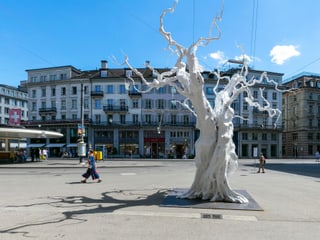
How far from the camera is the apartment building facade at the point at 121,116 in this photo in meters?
48.6

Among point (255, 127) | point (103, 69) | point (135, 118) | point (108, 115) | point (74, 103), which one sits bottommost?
point (255, 127)

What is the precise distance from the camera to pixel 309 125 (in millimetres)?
56688

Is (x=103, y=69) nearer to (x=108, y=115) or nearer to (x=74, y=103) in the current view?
(x=74, y=103)

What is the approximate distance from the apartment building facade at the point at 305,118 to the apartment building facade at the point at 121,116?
7.28 meters

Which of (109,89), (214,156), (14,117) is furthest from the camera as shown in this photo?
(109,89)

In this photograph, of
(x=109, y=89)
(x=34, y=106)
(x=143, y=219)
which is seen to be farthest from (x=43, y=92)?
(x=143, y=219)

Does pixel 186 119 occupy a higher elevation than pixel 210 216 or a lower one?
higher

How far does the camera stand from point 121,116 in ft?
164

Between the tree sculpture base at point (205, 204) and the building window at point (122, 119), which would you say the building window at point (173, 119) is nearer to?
the building window at point (122, 119)

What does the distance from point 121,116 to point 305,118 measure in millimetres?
43340

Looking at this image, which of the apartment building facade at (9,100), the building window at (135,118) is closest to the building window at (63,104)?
the building window at (135,118)

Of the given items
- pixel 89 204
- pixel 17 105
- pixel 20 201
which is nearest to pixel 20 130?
pixel 20 201

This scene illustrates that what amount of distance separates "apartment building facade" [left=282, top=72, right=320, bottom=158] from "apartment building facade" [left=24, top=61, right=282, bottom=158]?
728 cm

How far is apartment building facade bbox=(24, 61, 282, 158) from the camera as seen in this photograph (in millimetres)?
48562
